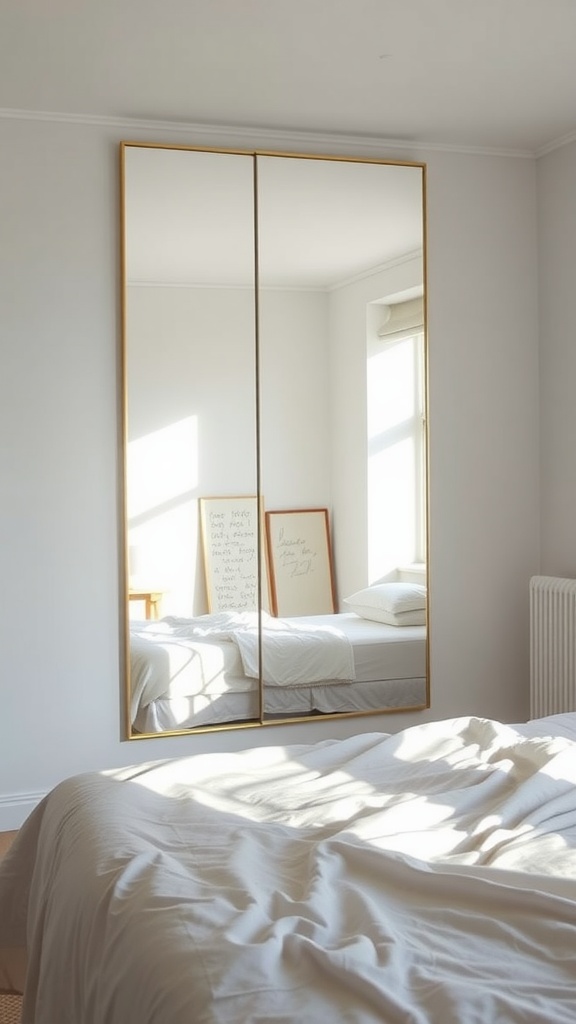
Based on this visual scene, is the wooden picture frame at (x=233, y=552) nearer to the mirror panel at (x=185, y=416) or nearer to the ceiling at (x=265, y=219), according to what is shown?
the mirror panel at (x=185, y=416)

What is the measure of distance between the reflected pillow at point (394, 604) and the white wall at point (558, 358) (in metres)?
0.64

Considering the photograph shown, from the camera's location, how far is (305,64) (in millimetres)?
3609

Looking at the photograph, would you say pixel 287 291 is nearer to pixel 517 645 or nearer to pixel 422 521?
pixel 422 521

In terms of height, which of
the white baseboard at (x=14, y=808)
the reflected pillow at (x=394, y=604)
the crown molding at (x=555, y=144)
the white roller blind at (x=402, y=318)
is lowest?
the white baseboard at (x=14, y=808)

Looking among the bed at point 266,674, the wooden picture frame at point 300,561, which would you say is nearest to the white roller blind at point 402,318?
the wooden picture frame at point 300,561

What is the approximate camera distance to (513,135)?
4.44 meters

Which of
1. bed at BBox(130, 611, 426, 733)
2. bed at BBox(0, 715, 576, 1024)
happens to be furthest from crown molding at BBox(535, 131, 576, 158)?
bed at BBox(0, 715, 576, 1024)

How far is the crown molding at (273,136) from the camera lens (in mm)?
4004

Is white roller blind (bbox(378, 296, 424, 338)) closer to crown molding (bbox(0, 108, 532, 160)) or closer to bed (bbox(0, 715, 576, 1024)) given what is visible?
crown molding (bbox(0, 108, 532, 160))

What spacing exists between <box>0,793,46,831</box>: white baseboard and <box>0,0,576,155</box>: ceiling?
252 centimetres

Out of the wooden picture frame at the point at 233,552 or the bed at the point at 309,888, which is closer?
the bed at the point at 309,888

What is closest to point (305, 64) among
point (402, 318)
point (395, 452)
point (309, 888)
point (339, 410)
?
point (402, 318)

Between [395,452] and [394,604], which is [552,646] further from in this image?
[395,452]

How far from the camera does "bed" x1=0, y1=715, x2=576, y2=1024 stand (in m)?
1.45
